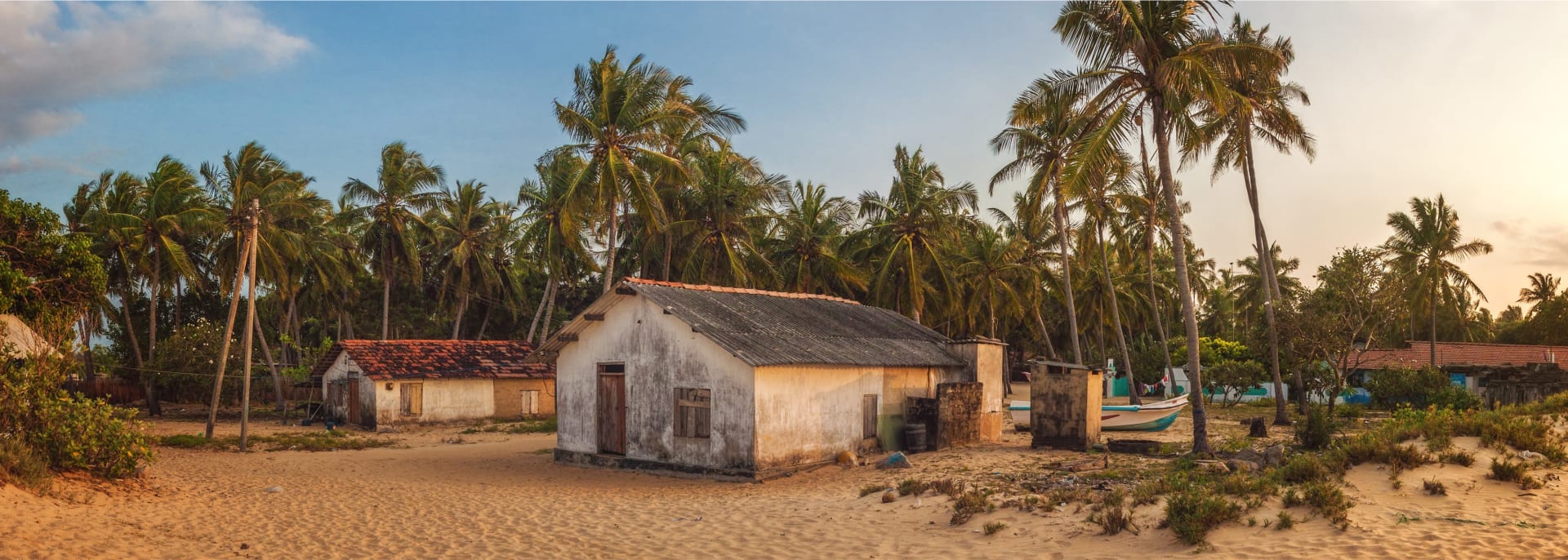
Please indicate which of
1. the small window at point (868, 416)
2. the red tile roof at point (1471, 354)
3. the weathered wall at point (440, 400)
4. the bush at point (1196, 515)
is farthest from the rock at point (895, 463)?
the red tile roof at point (1471, 354)

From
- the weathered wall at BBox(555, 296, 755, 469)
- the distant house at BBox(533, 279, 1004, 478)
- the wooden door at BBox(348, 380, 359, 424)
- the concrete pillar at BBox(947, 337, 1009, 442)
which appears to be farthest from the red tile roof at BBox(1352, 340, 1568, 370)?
the wooden door at BBox(348, 380, 359, 424)

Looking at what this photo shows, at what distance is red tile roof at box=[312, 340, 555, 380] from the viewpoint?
1091 inches

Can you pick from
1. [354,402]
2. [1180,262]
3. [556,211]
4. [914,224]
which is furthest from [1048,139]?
[354,402]

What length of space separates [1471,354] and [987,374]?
3286 cm

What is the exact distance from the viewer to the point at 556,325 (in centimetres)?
4544

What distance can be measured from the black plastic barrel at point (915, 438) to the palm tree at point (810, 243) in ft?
47.4

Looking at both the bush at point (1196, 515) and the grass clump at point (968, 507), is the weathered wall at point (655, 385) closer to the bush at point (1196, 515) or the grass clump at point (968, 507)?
the grass clump at point (968, 507)

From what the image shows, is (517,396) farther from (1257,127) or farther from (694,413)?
(1257,127)

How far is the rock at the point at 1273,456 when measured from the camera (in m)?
13.5

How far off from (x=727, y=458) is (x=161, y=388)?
2905 cm

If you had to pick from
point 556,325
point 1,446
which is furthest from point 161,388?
point 1,446

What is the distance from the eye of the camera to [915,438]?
18.1m

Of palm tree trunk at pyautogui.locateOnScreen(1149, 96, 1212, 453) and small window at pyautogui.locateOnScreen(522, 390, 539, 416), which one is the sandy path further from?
small window at pyautogui.locateOnScreen(522, 390, 539, 416)

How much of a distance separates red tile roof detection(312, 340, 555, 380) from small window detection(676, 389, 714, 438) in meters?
12.7
